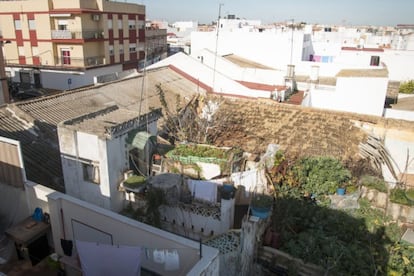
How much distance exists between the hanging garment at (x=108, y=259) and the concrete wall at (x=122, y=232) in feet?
1.52

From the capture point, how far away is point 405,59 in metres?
38.7

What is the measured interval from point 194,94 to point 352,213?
1242 cm

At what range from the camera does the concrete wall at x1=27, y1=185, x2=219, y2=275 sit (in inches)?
214

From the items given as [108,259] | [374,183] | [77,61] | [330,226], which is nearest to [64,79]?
[77,61]

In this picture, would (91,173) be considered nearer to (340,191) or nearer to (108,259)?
(108,259)

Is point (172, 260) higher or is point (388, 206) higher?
point (172, 260)

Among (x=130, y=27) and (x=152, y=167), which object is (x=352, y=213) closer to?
(x=152, y=167)

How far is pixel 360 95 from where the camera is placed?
67.4ft

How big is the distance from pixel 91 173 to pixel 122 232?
3.91 m

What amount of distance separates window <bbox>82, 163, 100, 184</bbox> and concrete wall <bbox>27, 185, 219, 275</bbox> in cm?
199

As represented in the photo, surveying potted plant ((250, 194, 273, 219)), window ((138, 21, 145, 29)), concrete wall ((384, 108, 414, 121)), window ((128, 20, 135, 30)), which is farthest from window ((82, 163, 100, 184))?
window ((138, 21, 145, 29))

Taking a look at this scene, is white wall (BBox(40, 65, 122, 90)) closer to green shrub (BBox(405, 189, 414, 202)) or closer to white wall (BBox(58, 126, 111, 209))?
white wall (BBox(58, 126, 111, 209))

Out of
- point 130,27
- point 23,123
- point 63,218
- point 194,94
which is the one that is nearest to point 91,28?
point 130,27

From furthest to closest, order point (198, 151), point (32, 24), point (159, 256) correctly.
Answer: point (32, 24), point (198, 151), point (159, 256)
